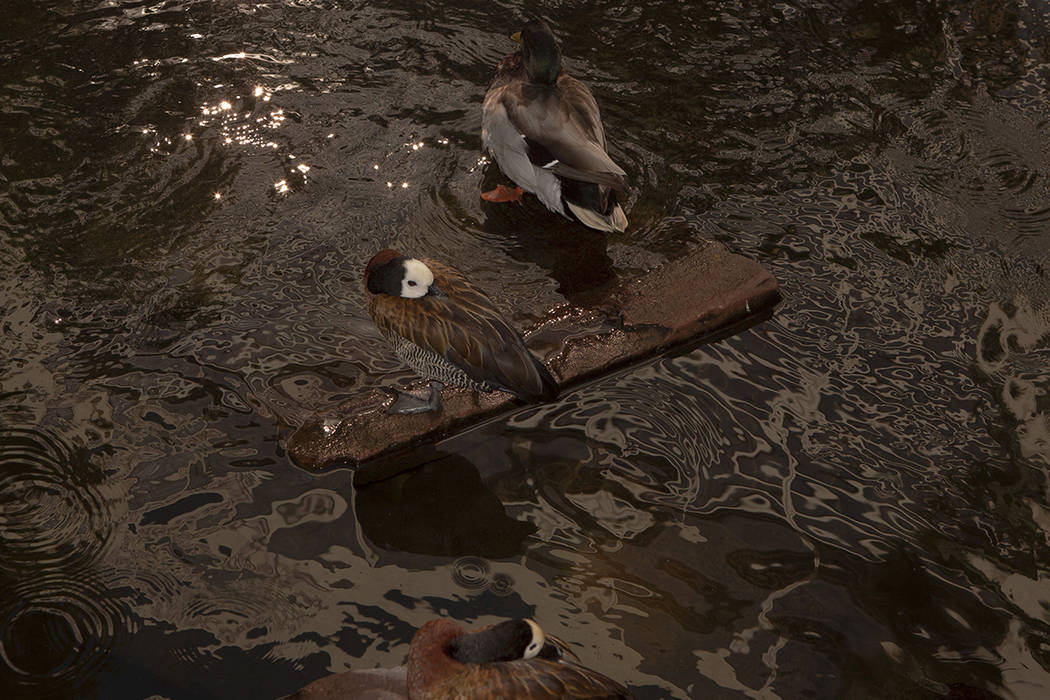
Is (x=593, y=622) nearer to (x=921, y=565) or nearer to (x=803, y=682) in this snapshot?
(x=803, y=682)

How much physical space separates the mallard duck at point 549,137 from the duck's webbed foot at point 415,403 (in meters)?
1.62

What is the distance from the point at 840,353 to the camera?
5797mm

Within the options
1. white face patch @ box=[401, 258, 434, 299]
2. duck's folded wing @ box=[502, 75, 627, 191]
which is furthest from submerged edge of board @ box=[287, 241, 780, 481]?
duck's folded wing @ box=[502, 75, 627, 191]

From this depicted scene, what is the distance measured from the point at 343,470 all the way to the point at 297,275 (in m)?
1.46

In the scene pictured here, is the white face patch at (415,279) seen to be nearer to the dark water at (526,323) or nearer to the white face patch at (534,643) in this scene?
the dark water at (526,323)

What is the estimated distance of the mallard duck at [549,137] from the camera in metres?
6.23

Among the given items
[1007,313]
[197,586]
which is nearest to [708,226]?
[1007,313]

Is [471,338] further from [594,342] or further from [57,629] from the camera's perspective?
[57,629]

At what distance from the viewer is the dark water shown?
4.52 m

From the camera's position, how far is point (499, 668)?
13.0 feet

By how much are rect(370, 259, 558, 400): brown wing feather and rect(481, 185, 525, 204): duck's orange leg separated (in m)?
1.60

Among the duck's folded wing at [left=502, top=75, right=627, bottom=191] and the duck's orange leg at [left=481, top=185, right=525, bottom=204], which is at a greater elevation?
the duck's folded wing at [left=502, top=75, right=627, bottom=191]

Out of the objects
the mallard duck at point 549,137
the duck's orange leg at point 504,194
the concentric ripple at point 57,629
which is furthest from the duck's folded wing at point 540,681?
the duck's orange leg at point 504,194

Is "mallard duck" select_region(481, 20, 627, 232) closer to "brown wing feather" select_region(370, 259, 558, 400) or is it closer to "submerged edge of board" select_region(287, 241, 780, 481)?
"submerged edge of board" select_region(287, 241, 780, 481)
